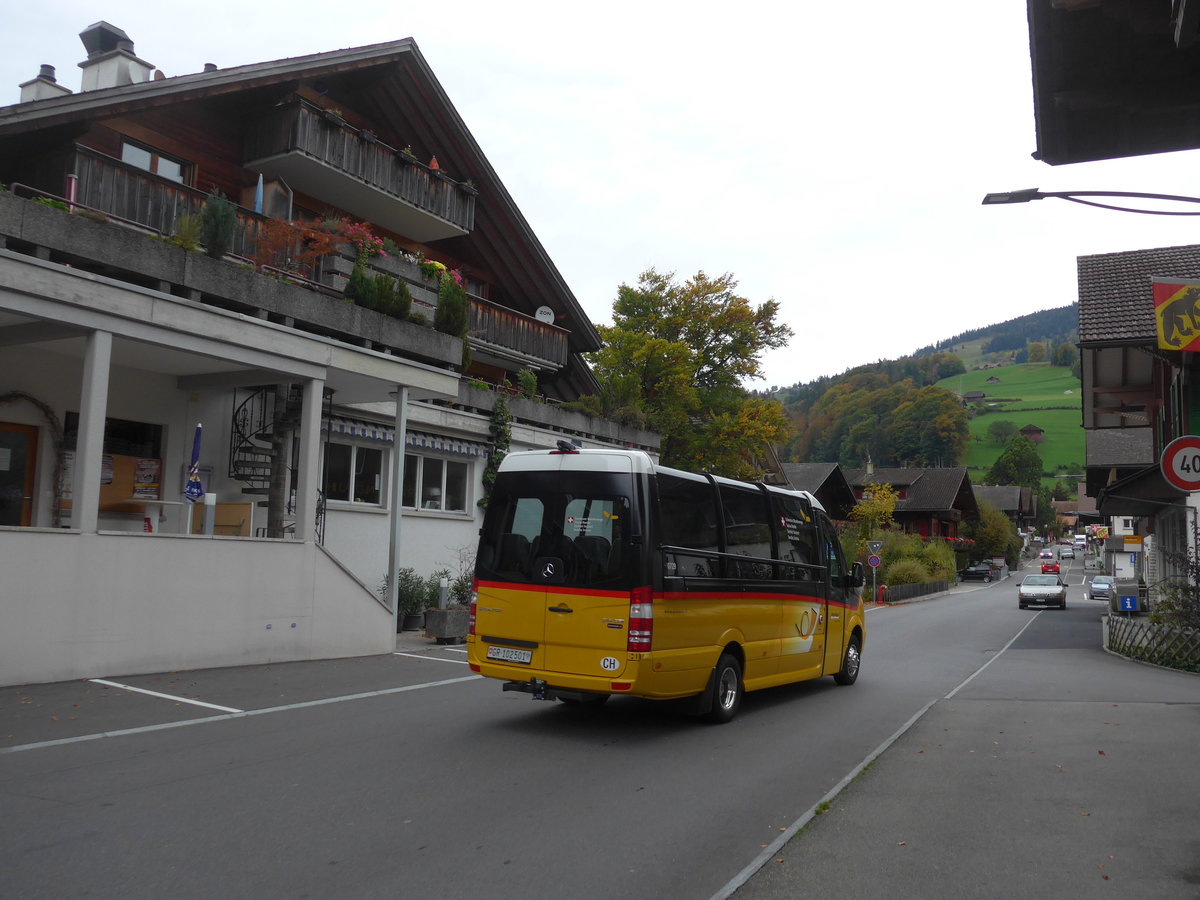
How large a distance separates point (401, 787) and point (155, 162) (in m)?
14.4

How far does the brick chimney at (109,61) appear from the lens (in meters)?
19.8

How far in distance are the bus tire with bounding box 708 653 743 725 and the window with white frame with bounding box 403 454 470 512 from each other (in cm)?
1170

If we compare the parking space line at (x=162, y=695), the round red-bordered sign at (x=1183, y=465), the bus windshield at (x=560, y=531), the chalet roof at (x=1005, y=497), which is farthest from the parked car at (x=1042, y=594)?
the chalet roof at (x=1005, y=497)

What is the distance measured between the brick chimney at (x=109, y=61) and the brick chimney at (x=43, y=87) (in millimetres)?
702

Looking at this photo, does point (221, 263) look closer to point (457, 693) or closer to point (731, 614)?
point (457, 693)

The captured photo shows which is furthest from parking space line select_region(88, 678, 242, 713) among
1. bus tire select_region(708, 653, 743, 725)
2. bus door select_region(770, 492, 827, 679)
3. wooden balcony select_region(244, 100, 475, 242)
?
wooden balcony select_region(244, 100, 475, 242)

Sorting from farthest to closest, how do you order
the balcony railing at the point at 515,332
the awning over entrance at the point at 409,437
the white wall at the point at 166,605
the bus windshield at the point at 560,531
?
the balcony railing at the point at 515,332, the awning over entrance at the point at 409,437, the white wall at the point at 166,605, the bus windshield at the point at 560,531

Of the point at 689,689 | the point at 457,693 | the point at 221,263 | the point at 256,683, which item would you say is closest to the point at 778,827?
the point at 689,689

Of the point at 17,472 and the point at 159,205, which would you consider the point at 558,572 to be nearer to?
the point at 17,472

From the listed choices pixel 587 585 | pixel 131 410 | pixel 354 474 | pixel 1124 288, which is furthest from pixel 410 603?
pixel 1124 288

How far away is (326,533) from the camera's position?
59.9 ft

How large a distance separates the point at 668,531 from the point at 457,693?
12.5ft

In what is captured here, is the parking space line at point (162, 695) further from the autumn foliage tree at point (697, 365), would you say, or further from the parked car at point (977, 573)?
the parked car at point (977, 573)

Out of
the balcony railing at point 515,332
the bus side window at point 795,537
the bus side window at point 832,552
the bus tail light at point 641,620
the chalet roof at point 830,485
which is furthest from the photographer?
the chalet roof at point 830,485
